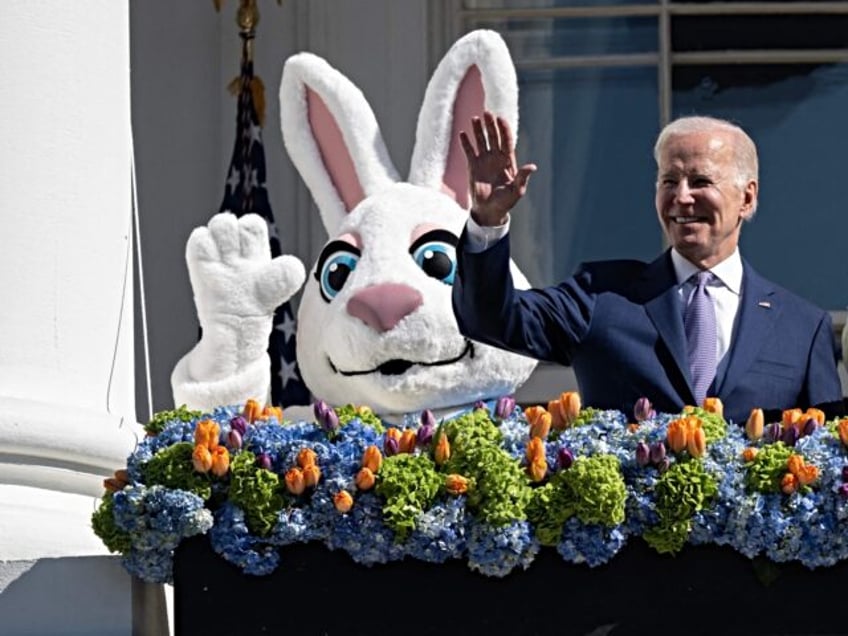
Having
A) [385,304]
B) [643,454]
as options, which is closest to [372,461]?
[643,454]

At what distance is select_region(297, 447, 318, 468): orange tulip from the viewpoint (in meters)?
5.73

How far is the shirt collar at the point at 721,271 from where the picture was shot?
634cm

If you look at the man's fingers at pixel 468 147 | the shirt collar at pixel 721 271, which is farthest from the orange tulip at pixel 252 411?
the shirt collar at pixel 721 271

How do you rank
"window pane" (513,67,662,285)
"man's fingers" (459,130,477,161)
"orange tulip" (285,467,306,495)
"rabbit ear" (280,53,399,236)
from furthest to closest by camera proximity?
"window pane" (513,67,662,285)
"rabbit ear" (280,53,399,236)
"man's fingers" (459,130,477,161)
"orange tulip" (285,467,306,495)

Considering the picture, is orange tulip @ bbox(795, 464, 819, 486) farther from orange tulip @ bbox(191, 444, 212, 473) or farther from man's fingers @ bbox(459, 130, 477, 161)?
orange tulip @ bbox(191, 444, 212, 473)

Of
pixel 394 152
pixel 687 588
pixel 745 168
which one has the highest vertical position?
pixel 394 152

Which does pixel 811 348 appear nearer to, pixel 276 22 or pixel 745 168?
pixel 745 168

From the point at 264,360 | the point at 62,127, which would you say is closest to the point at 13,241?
the point at 62,127

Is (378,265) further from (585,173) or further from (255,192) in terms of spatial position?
(585,173)

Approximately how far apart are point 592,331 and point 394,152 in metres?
3.84

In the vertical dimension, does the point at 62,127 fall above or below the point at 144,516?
above

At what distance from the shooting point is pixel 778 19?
408 inches

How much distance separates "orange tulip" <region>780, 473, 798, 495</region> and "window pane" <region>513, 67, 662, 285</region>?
4482mm

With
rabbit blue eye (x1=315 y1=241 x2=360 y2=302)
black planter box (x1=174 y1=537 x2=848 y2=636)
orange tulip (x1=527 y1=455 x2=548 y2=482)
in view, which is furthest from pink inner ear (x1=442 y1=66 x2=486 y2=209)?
black planter box (x1=174 y1=537 x2=848 y2=636)
